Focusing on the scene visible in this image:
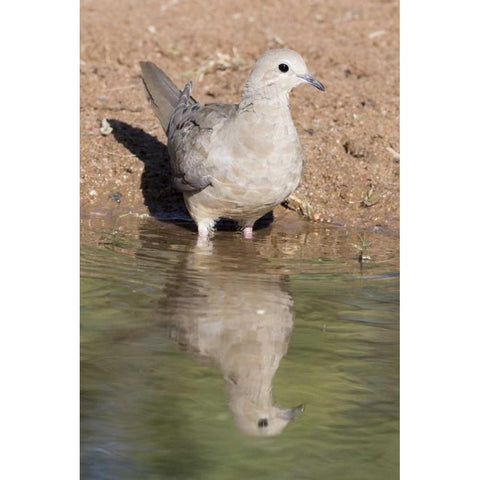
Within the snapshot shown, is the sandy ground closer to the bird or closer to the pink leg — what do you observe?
the pink leg

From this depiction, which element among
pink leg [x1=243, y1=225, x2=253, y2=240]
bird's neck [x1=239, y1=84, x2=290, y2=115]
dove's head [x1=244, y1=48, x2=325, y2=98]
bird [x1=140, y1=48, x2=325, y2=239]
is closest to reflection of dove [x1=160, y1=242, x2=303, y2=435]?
bird [x1=140, y1=48, x2=325, y2=239]

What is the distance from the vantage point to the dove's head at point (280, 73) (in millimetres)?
6449

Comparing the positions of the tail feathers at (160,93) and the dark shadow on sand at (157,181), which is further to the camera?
the tail feathers at (160,93)

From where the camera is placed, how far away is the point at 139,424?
384 centimetres

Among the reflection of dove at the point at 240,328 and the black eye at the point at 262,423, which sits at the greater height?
the reflection of dove at the point at 240,328

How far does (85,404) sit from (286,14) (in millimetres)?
8631

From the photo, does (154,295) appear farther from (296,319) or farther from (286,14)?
(286,14)

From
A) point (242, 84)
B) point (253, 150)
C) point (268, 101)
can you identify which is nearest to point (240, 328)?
point (253, 150)

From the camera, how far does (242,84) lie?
30.8 ft

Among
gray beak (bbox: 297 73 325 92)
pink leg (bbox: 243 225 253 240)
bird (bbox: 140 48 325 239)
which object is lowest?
pink leg (bbox: 243 225 253 240)

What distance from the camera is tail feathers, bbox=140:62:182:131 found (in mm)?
7916

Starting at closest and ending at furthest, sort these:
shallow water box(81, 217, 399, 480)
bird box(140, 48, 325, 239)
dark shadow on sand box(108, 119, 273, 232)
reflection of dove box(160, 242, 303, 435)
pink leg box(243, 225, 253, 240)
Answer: shallow water box(81, 217, 399, 480) → reflection of dove box(160, 242, 303, 435) → bird box(140, 48, 325, 239) → pink leg box(243, 225, 253, 240) → dark shadow on sand box(108, 119, 273, 232)

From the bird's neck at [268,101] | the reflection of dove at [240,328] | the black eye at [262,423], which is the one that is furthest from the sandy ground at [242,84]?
the black eye at [262,423]

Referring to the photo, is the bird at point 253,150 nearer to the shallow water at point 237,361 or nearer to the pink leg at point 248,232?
the pink leg at point 248,232
